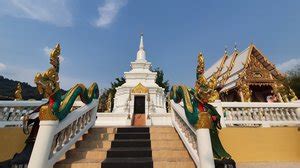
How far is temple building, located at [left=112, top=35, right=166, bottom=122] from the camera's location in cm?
1683

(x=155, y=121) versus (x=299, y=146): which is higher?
(x=155, y=121)

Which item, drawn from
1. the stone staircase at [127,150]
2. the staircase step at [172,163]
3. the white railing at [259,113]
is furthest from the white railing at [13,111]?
the white railing at [259,113]

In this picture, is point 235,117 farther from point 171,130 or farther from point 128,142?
point 128,142

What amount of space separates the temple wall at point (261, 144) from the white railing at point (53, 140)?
4029mm

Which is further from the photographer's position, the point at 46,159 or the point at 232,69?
the point at 232,69

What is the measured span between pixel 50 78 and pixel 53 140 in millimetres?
1145

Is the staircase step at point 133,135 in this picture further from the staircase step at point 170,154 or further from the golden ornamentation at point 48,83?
the golden ornamentation at point 48,83

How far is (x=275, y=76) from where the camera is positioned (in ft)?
64.3

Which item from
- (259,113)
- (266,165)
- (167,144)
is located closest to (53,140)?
(167,144)

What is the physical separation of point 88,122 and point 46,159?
2467 millimetres

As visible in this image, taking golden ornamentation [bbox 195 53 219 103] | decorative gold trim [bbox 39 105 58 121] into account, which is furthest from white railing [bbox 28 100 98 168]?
golden ornamentation [bbox 195 53 219 103]

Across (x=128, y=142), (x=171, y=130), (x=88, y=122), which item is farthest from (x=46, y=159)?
(x=171, y=130)

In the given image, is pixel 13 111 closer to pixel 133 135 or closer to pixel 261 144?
pixel 133 135

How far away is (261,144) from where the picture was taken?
17.4 ft
